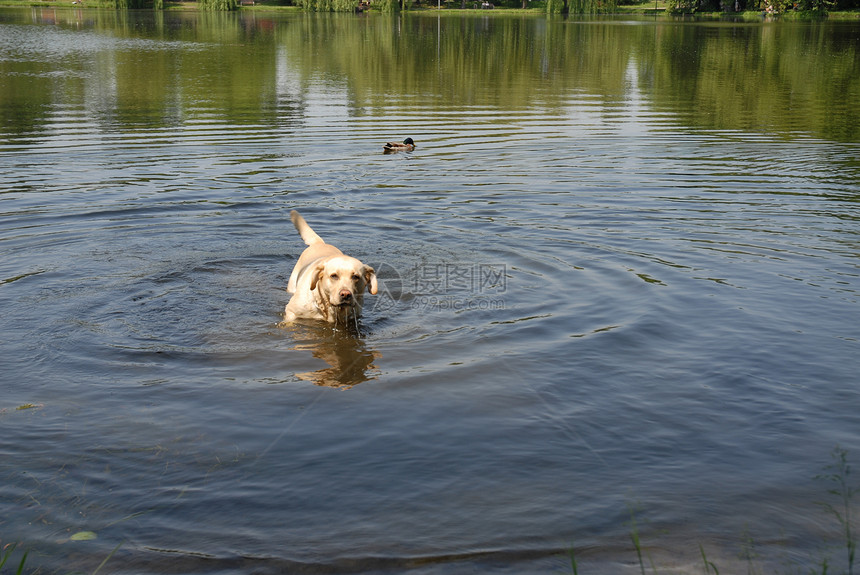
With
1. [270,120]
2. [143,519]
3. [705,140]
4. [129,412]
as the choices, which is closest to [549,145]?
[705,140]

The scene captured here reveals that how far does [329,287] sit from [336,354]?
70cm

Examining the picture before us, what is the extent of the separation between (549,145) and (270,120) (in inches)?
338

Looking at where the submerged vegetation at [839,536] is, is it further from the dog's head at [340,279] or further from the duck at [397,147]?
the duck at [397,147]

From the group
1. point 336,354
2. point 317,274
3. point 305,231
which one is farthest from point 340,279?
point 305,231

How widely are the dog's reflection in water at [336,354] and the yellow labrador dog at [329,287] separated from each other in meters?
0.17

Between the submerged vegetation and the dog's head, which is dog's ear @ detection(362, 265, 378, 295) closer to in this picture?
the dog's head

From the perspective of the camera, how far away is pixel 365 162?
17844mm

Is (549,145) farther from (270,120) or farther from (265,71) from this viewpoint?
(265,71)

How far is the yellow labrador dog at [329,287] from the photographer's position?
7.96 meters

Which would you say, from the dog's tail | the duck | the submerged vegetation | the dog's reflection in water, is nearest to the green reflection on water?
the duck

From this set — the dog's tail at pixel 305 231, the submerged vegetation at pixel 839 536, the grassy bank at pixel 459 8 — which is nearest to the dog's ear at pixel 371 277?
the dog's tail at pixel 305 231

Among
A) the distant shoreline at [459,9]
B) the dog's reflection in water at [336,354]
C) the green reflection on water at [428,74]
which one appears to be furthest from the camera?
the distant shoreline at [459,9]

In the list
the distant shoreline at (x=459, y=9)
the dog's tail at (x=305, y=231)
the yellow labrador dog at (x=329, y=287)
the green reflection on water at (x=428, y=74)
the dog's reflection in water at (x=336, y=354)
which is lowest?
the dog's reflection in water at (x=336, y=354)

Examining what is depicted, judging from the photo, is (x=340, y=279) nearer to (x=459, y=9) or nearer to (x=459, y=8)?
(x=459, y=9)
